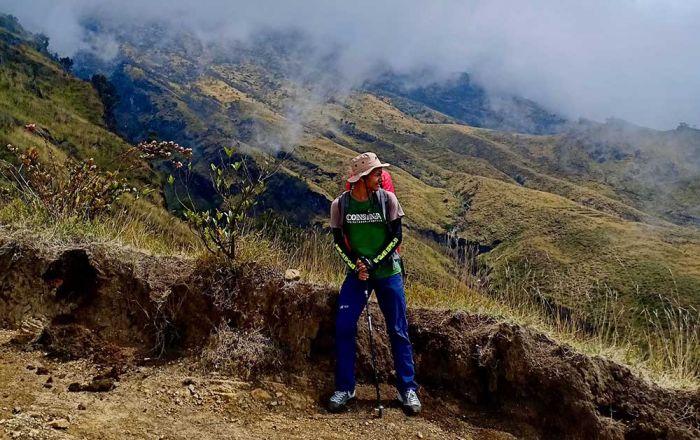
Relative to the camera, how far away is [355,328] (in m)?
5.53

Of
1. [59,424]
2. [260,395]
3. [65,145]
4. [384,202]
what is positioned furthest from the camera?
[65,145]

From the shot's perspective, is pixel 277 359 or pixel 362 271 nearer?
pixel 362 271

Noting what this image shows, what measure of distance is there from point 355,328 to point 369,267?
25.1 inches

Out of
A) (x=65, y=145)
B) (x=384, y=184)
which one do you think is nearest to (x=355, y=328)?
(x=384, y=184)

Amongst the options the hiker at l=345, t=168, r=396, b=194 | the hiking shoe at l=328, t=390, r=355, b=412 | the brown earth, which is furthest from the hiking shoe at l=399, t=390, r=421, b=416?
the hiker at l=345, t=168, r=396, b=194

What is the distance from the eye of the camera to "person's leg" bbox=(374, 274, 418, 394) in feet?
18.1

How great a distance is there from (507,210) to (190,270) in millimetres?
142489

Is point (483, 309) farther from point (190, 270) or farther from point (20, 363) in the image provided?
point (20, 363)

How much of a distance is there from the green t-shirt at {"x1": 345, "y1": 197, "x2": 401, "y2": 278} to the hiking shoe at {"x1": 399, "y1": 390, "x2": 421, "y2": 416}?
3.95 feet

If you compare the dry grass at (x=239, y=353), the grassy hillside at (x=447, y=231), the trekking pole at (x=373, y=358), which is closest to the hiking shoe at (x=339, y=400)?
the trekking pole at (x=373, y=358)

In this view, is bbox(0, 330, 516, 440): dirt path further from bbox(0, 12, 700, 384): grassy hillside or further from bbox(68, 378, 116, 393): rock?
bbox(0, 12, 700, 384): grassy hillside

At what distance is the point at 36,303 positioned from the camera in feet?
20.3

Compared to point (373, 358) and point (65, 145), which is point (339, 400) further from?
point (65, 145)

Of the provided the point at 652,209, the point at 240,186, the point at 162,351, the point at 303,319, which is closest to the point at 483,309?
the point at 303,319
